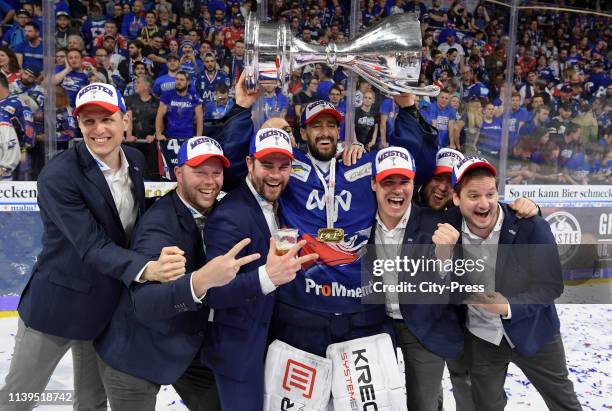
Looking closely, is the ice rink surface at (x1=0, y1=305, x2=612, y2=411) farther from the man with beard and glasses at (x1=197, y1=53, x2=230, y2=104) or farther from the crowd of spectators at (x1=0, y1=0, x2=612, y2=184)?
the man with beard and glasses at (x1=197, y1=53, x2=230, y2=104)

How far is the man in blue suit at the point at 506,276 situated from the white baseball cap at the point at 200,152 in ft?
3.24

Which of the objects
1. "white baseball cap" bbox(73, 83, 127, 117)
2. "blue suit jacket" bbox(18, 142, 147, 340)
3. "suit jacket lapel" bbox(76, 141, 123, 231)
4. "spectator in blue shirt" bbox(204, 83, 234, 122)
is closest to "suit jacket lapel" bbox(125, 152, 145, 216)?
"blue suit jacket" bbox(18, 142, 147, 340)

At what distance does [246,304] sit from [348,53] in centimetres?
108

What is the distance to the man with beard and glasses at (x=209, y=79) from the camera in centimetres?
506

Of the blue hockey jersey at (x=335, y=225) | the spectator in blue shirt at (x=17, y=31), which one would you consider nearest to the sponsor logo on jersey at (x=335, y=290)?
the blue hockey jersey at (x=335, y=225)

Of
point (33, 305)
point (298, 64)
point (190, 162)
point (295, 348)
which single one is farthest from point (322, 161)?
point (33, 305)

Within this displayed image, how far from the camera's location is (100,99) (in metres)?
2.03

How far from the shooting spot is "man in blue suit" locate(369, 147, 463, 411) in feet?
6.88

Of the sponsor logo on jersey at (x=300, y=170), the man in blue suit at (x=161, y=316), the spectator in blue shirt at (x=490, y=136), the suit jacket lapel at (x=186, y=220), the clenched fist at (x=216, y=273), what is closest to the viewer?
the clenched fist at (x=216, y=273)

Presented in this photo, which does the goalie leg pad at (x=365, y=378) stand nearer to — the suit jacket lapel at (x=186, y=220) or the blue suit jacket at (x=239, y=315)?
the blue suit jacket at (x=239, y=315)

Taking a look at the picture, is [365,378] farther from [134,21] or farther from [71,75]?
[134,21]

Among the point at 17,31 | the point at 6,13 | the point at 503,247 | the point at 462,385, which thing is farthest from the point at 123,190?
the point at 6,13

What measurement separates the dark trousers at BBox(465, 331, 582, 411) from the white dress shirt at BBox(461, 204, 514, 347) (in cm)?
4

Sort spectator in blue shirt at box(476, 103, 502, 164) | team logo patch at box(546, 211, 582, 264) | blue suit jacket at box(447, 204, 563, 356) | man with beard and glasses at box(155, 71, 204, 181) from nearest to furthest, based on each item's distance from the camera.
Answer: blue suit jacket at box(447, 204, 563, 356) → man with beard and glasses at box(155, 71, 204, 181) → team logo patch at box(546, 211, 582, 264) → spectator in blue shirt at box(476, 103, 502, 164)
